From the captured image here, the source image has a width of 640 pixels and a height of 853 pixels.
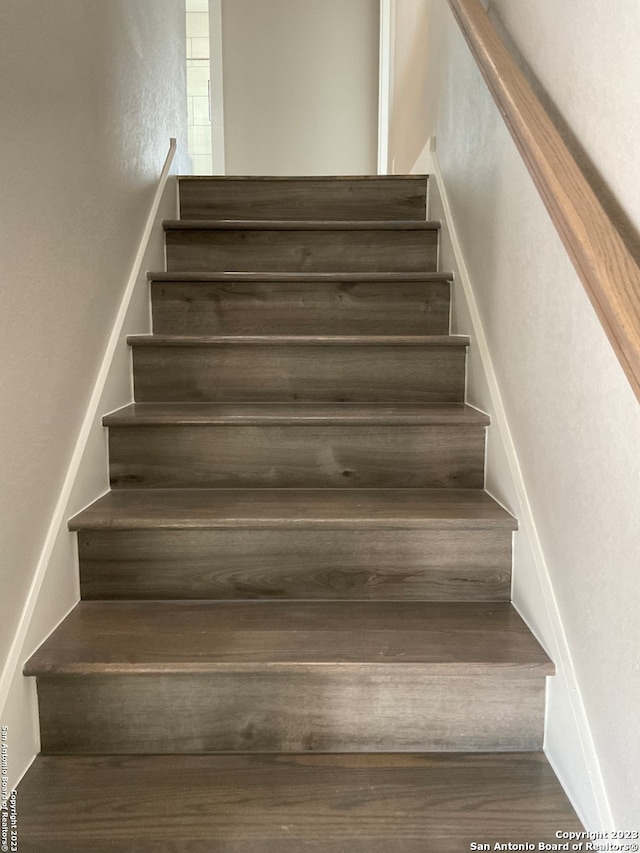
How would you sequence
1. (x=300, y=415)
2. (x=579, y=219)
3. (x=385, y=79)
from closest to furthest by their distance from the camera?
1. (x=579, y=219)
2. (x=300, y=415)
3. (x=385, y=79)

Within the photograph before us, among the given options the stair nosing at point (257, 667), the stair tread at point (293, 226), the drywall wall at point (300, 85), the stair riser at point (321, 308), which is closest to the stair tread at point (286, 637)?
the stair nosing at point (257, 667)

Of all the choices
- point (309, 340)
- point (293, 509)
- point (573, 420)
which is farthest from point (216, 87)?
point (573, 420)

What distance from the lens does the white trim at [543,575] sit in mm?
968

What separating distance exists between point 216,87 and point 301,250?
2735 millimetres

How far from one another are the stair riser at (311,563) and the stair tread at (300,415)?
12.0 inches

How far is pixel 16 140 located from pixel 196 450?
0.76 meters

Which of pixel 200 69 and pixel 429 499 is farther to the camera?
pixel 200 69

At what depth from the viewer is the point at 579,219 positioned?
0.85 metres

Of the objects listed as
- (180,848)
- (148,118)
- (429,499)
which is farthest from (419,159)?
(180,848)

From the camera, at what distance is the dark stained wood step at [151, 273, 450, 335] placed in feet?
6.48

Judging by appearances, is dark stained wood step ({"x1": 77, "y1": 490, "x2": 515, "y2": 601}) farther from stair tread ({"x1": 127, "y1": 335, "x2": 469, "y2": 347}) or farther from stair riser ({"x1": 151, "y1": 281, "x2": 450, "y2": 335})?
stair riser ({"x1": 151, "y1": 281, "x2": 450, "y2": 335})

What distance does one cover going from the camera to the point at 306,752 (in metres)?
1.13

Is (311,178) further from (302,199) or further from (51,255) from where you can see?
(51,255)

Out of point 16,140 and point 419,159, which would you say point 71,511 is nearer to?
point 16,140
